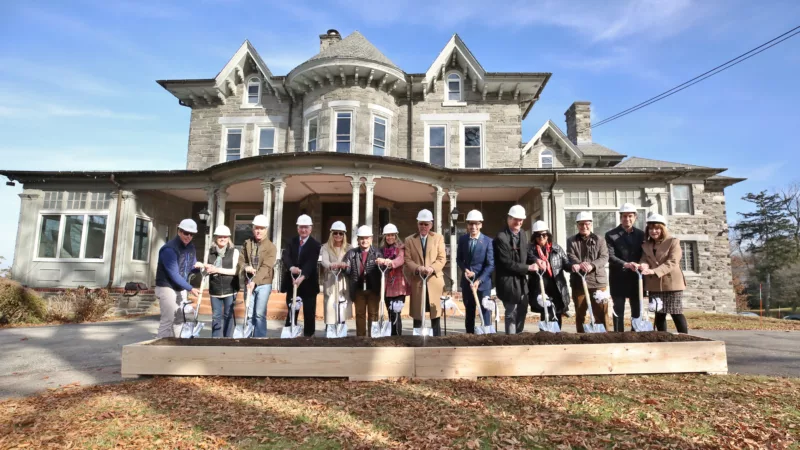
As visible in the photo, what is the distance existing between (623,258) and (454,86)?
1138cm

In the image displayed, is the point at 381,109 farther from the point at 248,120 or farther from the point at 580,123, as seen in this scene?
the point at 580,123

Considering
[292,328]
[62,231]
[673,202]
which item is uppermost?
[673,202]

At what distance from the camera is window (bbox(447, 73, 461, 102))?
1538 cm

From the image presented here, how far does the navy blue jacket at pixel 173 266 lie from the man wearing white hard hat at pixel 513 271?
12.3ft

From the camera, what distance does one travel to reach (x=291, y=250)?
18.1ft

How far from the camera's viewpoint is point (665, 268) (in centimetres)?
500

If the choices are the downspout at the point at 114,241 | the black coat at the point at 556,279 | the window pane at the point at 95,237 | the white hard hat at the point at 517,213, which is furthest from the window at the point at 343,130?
the black coat at the point at 556,279

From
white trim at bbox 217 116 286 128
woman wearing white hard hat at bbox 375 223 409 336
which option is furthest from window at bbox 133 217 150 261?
woman wearing white hard hat at bbox 375 223 409 336

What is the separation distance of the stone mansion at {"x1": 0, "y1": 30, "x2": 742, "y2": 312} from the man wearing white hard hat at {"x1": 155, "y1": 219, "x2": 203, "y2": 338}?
6870 mm

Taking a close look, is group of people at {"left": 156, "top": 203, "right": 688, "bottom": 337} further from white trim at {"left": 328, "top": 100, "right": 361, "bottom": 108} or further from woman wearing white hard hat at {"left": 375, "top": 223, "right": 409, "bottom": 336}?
white trim at {"left": 328, "top": 100, "right": 361, "bottom": 108}

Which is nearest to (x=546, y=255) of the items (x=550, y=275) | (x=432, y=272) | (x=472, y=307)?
(x=550, y=275)

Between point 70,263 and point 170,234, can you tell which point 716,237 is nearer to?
point 170,234

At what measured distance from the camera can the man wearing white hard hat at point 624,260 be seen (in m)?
5.31

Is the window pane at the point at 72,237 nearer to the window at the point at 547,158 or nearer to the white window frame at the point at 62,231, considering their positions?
the white window frame at the point at 62,231
